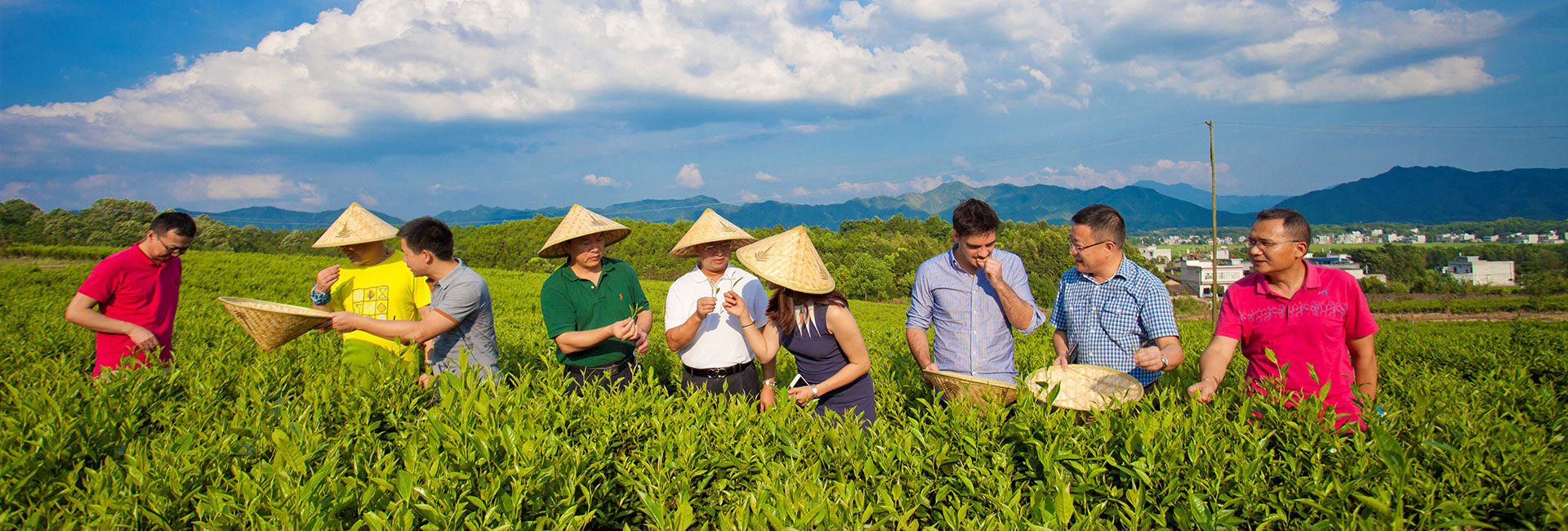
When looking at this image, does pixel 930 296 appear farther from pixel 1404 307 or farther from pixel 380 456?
pixel 1404 307

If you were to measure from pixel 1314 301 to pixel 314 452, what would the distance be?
4.23m

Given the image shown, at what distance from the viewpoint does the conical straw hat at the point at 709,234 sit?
3898mm

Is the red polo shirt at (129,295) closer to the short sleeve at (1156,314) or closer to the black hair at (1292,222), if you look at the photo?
the short sleeve at (1156,314)

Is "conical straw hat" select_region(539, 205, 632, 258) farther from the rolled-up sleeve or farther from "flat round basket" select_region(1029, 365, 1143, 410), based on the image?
"flat round basket" select_region(1029, 365, 1143, 410)

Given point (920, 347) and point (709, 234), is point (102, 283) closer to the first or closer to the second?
point (709, 234)

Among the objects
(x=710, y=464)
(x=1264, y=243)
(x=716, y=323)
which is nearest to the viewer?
(x=710, y=464)

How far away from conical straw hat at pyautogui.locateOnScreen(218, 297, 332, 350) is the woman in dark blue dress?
2.54 m

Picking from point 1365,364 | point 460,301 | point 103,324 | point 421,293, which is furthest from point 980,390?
point 103,324

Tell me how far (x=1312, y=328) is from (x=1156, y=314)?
63 centimetres

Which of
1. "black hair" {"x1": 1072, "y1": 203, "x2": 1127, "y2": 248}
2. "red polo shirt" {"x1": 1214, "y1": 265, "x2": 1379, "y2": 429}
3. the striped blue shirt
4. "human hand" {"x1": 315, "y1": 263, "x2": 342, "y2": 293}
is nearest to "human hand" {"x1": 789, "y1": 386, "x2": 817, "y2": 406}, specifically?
the striped blue shirt

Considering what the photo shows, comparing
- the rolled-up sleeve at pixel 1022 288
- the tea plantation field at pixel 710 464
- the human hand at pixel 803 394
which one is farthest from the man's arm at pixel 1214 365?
the human hand at pixel 803 394

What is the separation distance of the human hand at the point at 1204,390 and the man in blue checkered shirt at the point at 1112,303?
431 millimetres

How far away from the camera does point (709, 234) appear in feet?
13.1

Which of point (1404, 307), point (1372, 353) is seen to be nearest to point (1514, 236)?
point (1404, 307)
